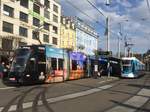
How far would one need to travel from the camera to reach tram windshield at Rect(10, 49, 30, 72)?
3216 centimetres

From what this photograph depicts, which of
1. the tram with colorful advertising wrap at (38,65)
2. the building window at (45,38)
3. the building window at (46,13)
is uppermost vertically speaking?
the building window at (46,13)

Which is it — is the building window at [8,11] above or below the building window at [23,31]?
above

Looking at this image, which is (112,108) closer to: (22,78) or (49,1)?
(22,78)

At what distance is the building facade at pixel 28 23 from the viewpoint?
6544 centimetres

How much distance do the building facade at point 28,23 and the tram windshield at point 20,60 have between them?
3115cm

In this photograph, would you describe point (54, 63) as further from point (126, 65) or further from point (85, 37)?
point (85, 37)

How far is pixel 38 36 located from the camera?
79.8 meters

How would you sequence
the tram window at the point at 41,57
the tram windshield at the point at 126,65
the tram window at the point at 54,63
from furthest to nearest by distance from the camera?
the tram windshield at the point at 126,65
the tram window at the point at 54,63
the tram window at the point at 41,57

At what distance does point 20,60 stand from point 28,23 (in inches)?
1731

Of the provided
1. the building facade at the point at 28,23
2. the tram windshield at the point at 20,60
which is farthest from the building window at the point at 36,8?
the tram windshield at the point at 20,60

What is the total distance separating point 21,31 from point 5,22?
6.58m

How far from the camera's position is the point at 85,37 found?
11769 cm

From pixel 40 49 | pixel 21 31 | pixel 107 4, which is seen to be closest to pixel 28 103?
pixel 40 49

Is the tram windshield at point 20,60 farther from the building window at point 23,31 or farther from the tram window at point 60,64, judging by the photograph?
the building window at point 23,31
